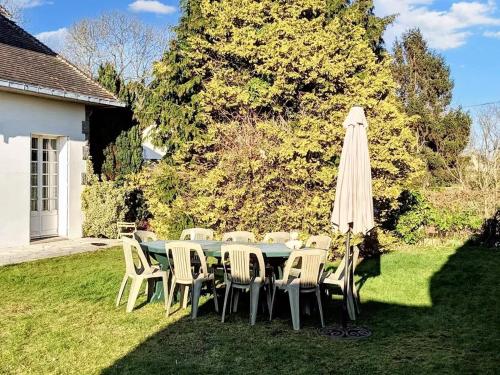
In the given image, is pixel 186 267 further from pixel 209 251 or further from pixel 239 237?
pixel 239 237

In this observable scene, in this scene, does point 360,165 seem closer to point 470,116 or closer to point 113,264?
point 113,264

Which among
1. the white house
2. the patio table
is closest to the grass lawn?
the patio table

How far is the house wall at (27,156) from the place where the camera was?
11.5 meters

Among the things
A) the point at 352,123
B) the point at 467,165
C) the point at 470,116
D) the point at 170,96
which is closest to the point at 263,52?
the point at 170,96

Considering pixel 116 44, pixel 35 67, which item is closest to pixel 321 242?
pixel 35 67

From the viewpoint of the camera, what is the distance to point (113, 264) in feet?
33.4

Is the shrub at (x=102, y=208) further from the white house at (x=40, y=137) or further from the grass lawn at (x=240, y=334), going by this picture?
the grass lawn at (x=240, y=334)

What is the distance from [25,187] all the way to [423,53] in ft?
69.1

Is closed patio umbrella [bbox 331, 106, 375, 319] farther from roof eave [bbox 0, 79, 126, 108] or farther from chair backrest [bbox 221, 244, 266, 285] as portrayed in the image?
roof eave [bbox 0, 79, 126, 108]

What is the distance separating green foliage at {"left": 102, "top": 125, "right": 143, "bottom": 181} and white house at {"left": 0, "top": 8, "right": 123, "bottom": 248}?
2.95 ft

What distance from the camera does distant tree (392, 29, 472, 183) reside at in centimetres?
2334

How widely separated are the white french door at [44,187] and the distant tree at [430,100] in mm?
16771

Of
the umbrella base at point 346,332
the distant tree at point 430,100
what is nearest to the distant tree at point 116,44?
the distant tree at point 430,100

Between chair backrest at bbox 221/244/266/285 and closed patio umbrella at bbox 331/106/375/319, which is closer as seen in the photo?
closed patio umbrella at bbox 331/106/375/319
